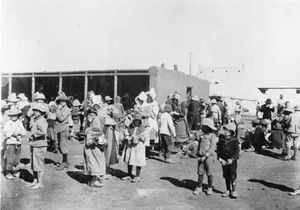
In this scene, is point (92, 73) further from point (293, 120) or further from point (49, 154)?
point (293, 120)

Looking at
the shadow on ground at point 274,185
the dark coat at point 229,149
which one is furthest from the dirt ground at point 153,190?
the dark coat at point 229,149

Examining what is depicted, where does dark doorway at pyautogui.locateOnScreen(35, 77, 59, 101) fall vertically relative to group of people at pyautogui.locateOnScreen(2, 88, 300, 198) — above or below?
above

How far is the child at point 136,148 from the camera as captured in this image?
7.80 m

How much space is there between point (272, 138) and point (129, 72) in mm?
7849

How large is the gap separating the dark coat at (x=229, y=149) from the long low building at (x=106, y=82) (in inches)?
388

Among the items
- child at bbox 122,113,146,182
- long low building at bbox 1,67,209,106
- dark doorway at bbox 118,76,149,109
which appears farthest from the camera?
dark doorway at bbox 118,76,149,109

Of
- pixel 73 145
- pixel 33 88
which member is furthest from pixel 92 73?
pixel 73 145

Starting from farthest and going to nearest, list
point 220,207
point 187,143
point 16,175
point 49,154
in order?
point 187,143 < point 49,154 < point 16,175 < point 220,207

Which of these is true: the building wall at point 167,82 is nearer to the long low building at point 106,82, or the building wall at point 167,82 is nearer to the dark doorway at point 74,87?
the long low building at point 106,82

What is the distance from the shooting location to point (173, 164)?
32.2 feet

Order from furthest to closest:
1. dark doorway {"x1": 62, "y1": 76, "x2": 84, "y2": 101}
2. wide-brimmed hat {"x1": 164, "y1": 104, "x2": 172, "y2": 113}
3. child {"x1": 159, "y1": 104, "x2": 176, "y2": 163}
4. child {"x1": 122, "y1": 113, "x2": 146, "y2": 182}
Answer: dark doorway {"x1": 62, "y1": 76, "x2": 84, "y2": 101}
wide-brimmed hat {"x1": 164, "y1": 104, "x2": 172, "y2": 113}
child {"x1": 159, "y1": 104, "x2": 176, "y2": 163}
child {"x1": 122, "y1": 113, "x2": 146, "y2": 182}

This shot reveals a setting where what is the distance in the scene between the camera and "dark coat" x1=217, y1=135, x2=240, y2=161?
22.8 feet

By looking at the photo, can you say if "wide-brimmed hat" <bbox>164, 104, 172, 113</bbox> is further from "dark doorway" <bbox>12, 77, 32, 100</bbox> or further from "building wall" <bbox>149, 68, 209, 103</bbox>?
"dark doorway" <bbox>12, 77, 32, 100</bbox>

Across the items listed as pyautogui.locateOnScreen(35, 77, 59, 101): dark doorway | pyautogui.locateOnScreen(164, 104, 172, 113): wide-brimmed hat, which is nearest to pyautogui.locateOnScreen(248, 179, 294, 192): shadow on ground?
pyautogui.locateOnScreen(164, 104, 172, 113): wide-brimmed hat
